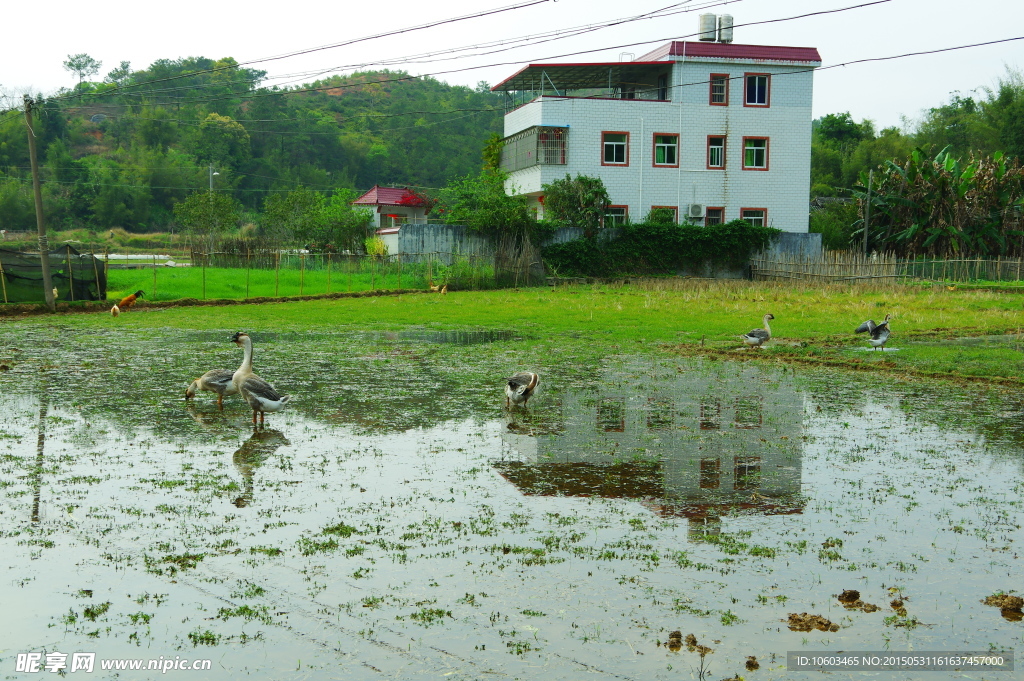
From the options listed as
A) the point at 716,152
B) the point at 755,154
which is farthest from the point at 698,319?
the point at 755,154

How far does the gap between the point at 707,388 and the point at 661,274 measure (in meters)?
30.8

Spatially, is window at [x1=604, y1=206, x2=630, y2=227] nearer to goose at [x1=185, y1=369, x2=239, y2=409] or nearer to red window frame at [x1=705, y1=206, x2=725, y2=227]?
red window frame at [x1=705, y1=206, x2=725, y2=227]

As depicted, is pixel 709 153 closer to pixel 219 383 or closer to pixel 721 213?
pixel 721 213

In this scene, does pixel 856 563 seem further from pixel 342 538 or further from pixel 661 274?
pixel 661 274

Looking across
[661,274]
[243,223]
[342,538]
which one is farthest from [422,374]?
[243,223]

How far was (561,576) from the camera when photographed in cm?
654

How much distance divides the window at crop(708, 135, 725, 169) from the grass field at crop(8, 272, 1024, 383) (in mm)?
10844

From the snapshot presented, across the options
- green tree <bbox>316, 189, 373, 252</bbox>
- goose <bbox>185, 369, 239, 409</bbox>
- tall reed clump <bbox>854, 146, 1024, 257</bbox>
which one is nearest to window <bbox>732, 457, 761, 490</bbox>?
goose <bbox>185, 369, 239, 409</bbox>

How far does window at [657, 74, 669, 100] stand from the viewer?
46562 millimetres

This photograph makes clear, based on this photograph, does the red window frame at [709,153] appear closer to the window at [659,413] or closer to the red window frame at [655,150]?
the red window frame at [655,150]

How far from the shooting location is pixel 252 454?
10305 millimetres

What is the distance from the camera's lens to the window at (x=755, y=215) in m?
47.4

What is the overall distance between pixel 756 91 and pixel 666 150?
562 cm

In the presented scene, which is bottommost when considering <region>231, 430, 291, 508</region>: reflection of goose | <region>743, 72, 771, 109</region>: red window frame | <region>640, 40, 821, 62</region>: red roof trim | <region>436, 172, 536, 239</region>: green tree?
<region>231, 430, 291, 508</region>: reflection of goose
